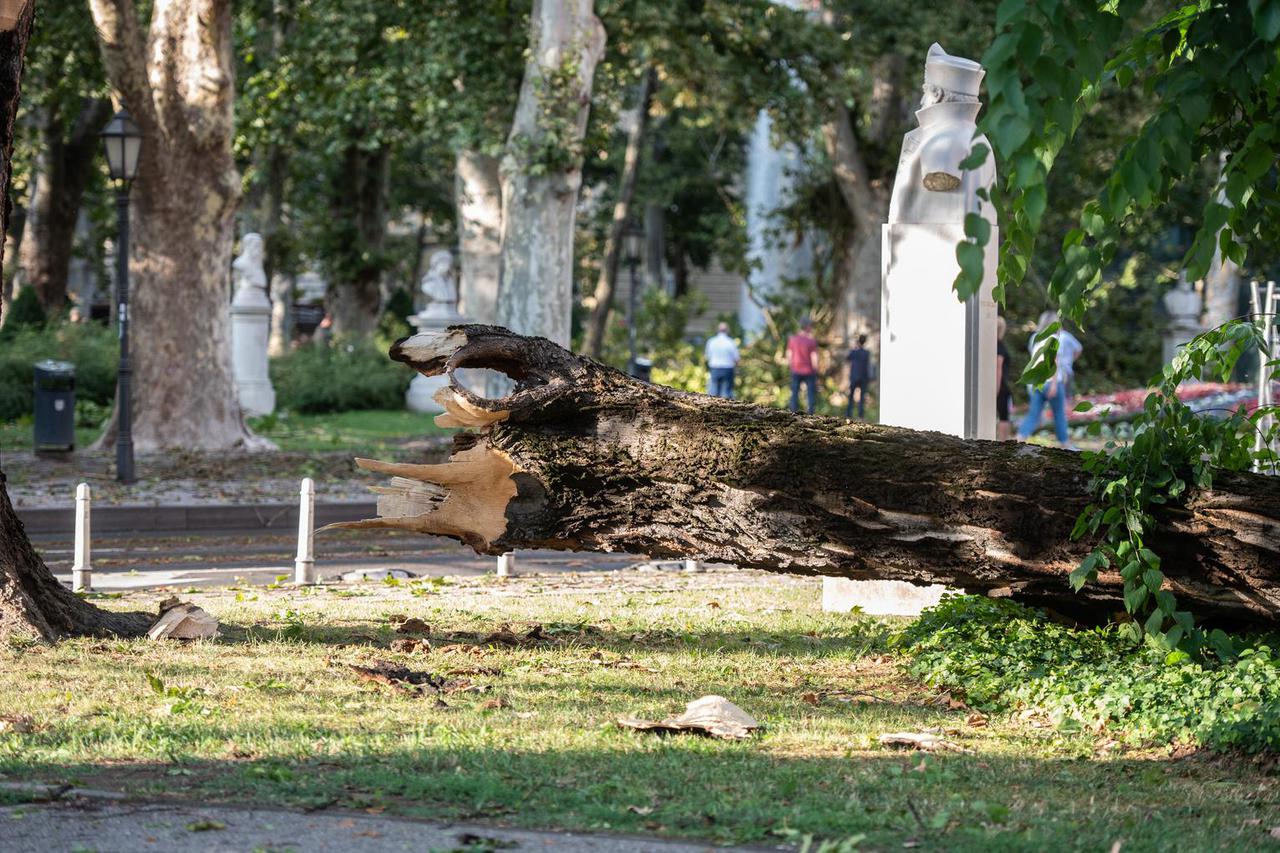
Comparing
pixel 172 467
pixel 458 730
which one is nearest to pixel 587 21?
pixel 172 467

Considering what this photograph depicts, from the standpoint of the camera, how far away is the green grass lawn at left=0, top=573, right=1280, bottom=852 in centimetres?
496

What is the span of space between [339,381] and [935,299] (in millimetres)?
23393

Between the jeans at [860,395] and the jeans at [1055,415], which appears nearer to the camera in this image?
the jeans at [1055,415]

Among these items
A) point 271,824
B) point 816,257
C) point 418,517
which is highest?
point 816,257

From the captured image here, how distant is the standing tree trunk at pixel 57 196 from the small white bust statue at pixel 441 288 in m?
7.27

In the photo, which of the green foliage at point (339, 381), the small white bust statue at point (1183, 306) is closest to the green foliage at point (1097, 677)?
the green foliage at point (339, 381)

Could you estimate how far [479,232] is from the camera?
31.6 metres

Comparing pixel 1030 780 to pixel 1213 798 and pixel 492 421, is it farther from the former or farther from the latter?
pixel 492 421

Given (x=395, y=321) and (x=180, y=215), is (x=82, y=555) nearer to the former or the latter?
(x=180, y=215)

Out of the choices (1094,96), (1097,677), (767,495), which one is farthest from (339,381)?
(1094,96)

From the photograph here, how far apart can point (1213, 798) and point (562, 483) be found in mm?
3119

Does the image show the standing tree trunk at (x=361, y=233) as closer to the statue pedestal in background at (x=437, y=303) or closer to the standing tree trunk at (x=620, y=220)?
the statue pedestal in background at (x=437, y=303)

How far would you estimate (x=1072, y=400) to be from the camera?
3309 cm

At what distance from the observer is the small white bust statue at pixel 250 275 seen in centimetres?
3019
